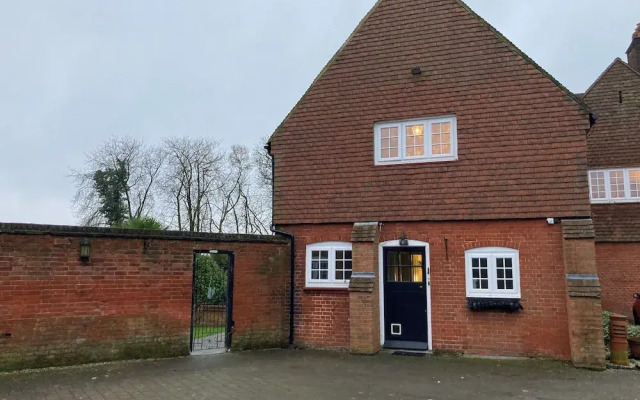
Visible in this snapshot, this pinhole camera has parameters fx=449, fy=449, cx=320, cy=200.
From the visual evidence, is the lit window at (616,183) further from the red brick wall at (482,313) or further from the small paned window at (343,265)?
the small paned window at (343,265)

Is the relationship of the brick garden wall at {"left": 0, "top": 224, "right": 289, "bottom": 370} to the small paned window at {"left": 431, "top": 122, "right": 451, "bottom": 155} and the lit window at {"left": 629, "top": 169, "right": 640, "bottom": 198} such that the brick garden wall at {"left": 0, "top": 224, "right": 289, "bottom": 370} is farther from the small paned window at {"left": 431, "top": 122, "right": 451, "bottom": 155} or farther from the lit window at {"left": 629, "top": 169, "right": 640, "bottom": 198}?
the lit window at {"left": 629, "top": 169, "right": 640, "bottom": 198}

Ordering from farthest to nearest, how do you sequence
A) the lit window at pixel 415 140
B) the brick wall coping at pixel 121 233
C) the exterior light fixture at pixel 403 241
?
the lit window at pixel 415 140, the exterior light fixture at pixel 403 241, the brick wall coping at pixel 121 233

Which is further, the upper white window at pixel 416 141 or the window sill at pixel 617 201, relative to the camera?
the window sill at pixel 617 201

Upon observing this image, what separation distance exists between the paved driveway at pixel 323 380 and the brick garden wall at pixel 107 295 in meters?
0.47

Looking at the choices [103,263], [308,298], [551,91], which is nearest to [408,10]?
[551,91]

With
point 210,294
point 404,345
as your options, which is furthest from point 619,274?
point 210,294

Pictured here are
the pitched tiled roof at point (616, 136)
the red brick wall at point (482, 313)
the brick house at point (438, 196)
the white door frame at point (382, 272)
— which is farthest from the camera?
the pitched tiled roof at point (616, 136)

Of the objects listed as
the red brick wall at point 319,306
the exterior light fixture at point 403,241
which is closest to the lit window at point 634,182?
the exterior light fixture at point 403,241

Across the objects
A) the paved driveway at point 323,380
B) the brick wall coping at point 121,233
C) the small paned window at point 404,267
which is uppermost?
the brick wall coping at point 121,233

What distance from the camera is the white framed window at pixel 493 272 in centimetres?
953

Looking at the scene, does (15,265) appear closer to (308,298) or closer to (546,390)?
(308,298)

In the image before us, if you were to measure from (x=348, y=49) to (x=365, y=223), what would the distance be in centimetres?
467

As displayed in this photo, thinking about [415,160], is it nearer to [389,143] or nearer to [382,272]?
[389,143]

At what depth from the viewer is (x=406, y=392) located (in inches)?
265
